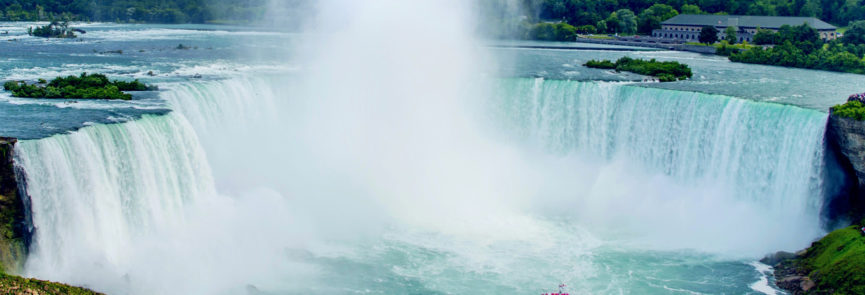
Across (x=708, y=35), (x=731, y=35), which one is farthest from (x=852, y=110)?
(x=708, y=35)

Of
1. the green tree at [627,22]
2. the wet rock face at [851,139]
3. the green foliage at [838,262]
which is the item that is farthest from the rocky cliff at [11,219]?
the green tree at [627,22]

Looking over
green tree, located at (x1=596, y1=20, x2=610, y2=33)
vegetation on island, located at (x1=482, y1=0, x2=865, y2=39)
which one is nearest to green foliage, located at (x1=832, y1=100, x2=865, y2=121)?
vegetation on island, located at (x1=482, y1=0, x2=865, y2=39)

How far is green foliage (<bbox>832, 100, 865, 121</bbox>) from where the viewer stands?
784 inches

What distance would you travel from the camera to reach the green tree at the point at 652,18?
217 feet

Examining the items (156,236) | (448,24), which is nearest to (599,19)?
(448,24)

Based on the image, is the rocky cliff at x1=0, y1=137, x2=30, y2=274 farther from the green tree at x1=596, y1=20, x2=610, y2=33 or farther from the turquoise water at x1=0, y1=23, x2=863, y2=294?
the green tree at x1=596, y1=20, x2=610, y2=33

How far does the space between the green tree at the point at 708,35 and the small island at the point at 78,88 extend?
4253 cm

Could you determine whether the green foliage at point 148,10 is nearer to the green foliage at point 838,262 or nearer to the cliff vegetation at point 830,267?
the cliff vegetation at point 830,267

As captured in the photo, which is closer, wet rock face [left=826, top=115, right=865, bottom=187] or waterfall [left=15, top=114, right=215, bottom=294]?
waterfall [left=15, top=114, right=215, bottom=294]

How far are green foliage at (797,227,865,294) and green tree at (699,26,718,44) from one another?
39229 millimetres

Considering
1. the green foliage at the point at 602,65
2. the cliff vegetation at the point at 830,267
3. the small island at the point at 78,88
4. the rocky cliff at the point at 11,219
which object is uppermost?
the green foliage at the point at 602,65

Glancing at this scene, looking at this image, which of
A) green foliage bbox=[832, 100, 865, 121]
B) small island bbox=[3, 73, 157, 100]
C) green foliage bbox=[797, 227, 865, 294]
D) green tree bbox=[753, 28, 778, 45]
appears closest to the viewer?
green foliage bbox=[797, 227, 865, 294]

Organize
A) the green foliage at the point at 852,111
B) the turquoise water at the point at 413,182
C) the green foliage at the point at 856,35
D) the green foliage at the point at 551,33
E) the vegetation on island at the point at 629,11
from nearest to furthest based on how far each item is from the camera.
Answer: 1. the turquoise water at the point at 413,182
2. the green foliage at the point at 852,111
3. the green foliage at the point at 856,35
4. the vegetation on island at the point at 629,11
5. the green foliage at the point at 551,33

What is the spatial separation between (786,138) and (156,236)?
16.9 m
